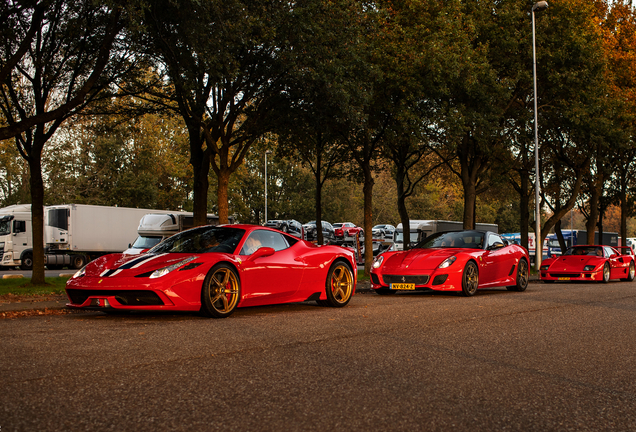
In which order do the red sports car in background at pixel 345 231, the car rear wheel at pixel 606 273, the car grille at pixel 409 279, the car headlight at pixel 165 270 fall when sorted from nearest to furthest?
1. the car headlight at pixel 165 270
2. the car grille at pixel 409 279
3. the car rear wheel at pixel 606 273
4. the red sports car in background at pixel 345 231

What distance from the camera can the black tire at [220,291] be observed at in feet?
26.9

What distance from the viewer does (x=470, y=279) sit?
516 inches

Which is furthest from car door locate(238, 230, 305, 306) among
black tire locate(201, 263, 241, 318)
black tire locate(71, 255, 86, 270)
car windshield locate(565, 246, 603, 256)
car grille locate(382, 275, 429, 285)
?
black tire locate(71, 255, 86, 270)

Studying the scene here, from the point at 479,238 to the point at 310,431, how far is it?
11409mm

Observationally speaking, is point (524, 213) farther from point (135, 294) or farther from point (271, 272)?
point (135, 294)

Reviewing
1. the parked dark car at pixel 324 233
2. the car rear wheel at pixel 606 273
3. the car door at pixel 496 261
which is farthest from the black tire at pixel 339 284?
the parked dark car at pixel 324 233

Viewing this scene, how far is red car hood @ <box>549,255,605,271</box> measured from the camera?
63.4ft

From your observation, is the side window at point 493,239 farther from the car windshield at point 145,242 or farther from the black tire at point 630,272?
the car windshield at point 145,242

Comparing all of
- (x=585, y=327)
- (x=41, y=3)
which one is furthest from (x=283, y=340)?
(x=41, y=3)

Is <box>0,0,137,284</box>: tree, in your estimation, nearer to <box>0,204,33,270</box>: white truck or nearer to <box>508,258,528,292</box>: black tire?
<box>508,258,528,292</box>: black tire

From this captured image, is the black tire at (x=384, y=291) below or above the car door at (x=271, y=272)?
below

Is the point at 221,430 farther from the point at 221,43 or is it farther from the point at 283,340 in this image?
the point at 221,43

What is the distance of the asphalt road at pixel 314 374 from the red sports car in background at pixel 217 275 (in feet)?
1.01

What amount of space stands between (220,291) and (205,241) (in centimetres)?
112
